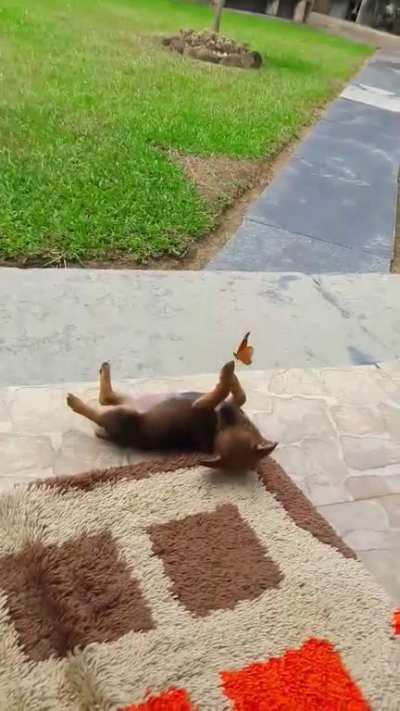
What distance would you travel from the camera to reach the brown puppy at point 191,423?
2486 millimetres

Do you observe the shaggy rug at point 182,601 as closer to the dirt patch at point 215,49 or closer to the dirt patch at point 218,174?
the dirt patch at point 218,174

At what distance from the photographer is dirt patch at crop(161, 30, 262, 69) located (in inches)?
314

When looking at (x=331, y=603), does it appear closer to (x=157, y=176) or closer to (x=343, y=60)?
(x=157, y=176)

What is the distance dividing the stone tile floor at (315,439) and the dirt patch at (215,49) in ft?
17.9

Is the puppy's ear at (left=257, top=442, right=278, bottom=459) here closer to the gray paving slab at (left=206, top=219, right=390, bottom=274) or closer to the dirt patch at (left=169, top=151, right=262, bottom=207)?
the gray paving slab at (left=206, top=219, right=390, bottom=274)

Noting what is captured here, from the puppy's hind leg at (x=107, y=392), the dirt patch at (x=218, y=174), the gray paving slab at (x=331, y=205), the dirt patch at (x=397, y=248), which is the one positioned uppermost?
the puppy's hind leg at (x=107, y=392)

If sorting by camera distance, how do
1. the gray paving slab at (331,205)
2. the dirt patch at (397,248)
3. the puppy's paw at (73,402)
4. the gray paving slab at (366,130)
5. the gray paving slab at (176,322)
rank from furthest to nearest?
the gray paving slab at (366,130) → the gray paving slab at (331,205) → the dirt patch at (397,248) → the gray paving slab at (176,322) → the puppy's paw at (73,402)

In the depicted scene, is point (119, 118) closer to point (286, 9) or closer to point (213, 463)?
point (213, 463)

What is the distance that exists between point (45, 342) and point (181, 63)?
5.25 meters

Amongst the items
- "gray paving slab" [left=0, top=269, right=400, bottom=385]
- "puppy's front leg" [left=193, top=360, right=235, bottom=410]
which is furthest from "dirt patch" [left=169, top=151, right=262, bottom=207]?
"puppy's front leg" [left=193, top=360, right=235, bottom=410]

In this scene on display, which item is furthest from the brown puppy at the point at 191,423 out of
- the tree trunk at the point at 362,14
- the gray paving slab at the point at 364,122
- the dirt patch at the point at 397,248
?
the tree trunk at the point at 362,14

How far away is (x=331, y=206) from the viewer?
16.9ft

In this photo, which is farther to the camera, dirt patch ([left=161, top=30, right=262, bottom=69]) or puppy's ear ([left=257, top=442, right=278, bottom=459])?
dirt patch ([left=161, top=30, right=262, bottom=69])

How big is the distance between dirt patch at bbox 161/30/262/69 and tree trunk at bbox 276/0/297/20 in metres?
4.06
